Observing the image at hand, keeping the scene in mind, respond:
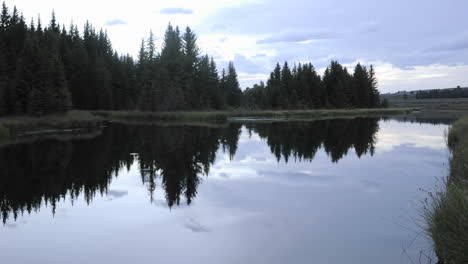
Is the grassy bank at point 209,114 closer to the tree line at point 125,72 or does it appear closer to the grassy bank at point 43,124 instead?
the tree line at point 125,72

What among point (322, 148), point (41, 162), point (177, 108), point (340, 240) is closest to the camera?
point (340, 240)

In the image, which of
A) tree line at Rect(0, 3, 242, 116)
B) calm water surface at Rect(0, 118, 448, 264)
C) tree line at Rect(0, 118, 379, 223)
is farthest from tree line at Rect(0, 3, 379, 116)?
calm water surface at Rect(0, 118, 448, 264)

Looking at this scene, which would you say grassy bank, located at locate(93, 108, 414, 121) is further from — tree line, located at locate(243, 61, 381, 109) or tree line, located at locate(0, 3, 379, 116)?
tree line, located at locate(243, 61, 381, 109)

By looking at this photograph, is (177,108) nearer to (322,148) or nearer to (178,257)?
(322,148)

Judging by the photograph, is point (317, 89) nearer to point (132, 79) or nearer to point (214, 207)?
point (132, 79)

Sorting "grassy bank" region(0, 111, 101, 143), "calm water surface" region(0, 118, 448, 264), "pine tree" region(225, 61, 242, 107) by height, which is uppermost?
"pine tree" region(225, 61, 242, 107)

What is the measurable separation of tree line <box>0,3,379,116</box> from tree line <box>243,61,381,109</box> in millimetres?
259

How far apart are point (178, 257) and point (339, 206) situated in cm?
686

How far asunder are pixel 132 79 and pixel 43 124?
5564 centimetres

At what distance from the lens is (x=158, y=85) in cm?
7838

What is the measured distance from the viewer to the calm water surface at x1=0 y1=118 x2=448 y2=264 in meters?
10.5

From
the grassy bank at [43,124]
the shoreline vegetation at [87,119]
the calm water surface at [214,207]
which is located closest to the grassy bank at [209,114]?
the shoreline vegetation at [87,119]

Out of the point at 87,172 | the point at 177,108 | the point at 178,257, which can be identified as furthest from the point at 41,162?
the point at 177,108

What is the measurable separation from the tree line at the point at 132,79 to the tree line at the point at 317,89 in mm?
259
